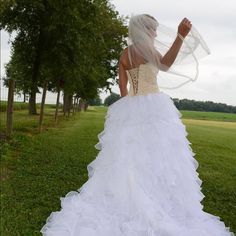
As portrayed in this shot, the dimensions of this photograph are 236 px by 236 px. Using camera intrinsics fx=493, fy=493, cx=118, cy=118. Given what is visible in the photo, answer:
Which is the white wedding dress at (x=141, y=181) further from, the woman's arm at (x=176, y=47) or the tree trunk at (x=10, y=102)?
the tree trunk at (x=10, y=102)

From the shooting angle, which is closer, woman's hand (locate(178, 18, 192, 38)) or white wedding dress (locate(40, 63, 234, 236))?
white wedding dress (locate(40, 63, 234, 236))

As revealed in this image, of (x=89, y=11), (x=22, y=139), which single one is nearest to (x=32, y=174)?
(x=22, y=139)

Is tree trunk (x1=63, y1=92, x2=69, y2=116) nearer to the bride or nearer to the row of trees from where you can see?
the row of trees

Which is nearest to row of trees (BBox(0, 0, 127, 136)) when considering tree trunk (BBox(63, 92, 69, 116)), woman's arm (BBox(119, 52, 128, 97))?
woman's arm (BBox(119, 52, 128, 97))

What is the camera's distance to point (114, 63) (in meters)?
47.1

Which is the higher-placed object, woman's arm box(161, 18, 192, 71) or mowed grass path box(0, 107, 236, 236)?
woman's arm box(161, 18, 192, 71)

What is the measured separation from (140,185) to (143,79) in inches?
52.0

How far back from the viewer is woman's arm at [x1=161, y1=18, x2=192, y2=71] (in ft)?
18.4

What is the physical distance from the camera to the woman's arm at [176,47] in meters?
5.60

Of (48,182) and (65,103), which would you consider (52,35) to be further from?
(65,103)

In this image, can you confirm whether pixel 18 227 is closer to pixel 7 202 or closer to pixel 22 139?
pixel 7 202

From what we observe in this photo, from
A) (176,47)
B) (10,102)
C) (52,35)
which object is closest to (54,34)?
(52,35)

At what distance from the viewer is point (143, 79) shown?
610 cm

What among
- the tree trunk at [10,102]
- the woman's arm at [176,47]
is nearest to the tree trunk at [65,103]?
the tree trunk at [10,102]
